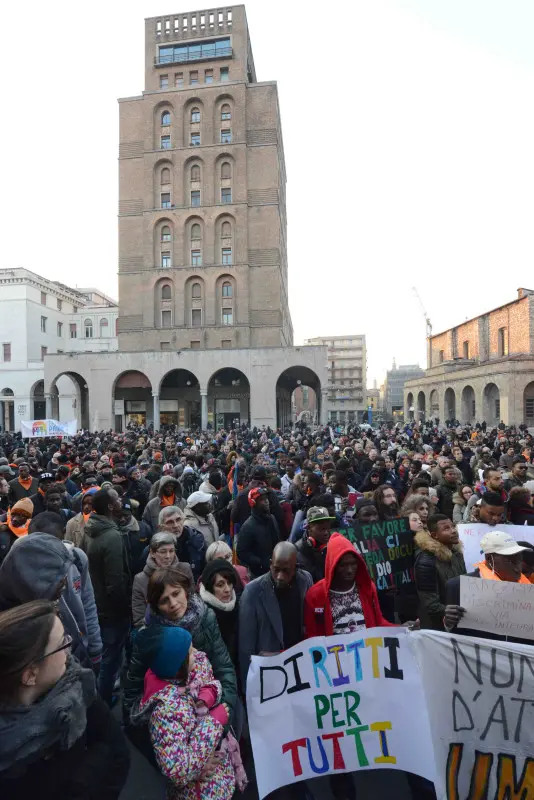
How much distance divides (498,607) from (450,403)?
49351 millimetres

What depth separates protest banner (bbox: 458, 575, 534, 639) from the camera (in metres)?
3.10

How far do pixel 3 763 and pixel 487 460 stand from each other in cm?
1065

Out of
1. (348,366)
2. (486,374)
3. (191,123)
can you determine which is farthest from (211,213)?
(348,366)

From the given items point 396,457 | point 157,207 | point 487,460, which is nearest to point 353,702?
point 487,460

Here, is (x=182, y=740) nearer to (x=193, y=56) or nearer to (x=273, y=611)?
(x=273, y=611)

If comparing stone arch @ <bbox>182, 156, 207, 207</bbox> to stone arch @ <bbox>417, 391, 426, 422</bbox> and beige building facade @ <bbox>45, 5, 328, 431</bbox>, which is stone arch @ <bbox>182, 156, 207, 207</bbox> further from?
stone arch @ <bbox>417, 391, 426, 422</bbox>

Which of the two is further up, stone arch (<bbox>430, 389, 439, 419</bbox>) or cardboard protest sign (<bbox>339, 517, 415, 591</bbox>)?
stone arch (<bbox>430, 389, 439, 419</bbox>)

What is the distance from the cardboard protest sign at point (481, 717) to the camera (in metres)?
2.79

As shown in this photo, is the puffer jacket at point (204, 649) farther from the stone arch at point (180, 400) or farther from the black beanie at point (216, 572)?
the stone arch at point (180, 400)

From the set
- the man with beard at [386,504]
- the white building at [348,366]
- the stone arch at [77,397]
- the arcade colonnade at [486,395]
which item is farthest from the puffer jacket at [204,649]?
the white building at [348,366]

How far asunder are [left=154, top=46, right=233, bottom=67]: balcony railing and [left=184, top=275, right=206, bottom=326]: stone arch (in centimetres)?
1974

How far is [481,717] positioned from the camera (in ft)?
9.46

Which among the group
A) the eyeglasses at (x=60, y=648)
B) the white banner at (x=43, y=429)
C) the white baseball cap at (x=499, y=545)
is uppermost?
the white banner at (x=43, y=429)

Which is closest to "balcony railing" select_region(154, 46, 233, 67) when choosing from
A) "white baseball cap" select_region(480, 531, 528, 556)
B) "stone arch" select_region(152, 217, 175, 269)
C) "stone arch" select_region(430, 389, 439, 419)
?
"stone arch" select_region(152, 217, 175, 269)
